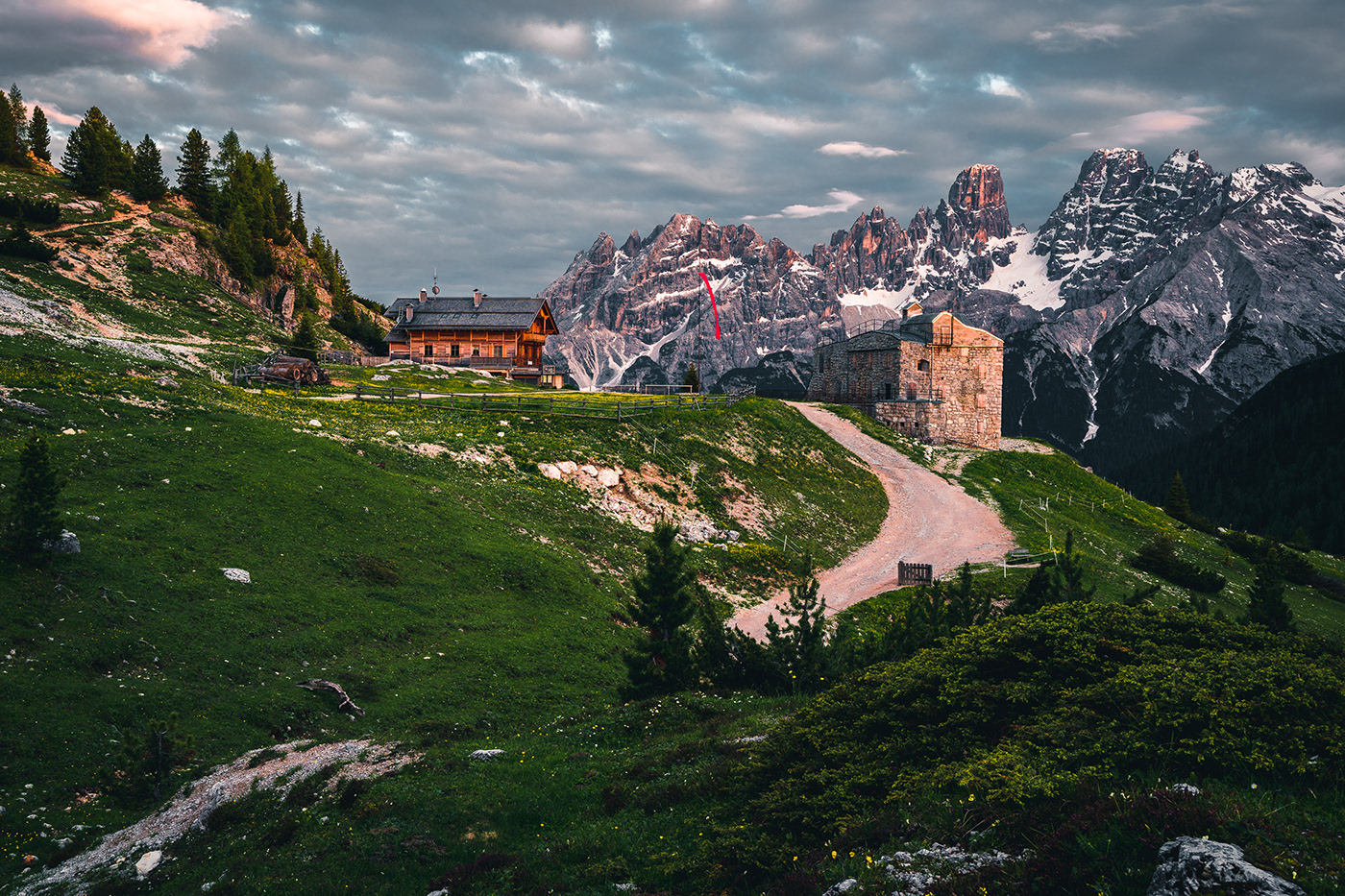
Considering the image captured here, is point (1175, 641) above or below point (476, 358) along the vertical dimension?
below

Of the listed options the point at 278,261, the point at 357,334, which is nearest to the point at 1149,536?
the point at 357,334

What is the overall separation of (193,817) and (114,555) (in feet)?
37.6

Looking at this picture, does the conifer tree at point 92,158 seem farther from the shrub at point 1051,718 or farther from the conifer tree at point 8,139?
the shrub at point 1051,718

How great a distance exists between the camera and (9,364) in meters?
32.8

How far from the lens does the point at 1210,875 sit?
5.84 metres

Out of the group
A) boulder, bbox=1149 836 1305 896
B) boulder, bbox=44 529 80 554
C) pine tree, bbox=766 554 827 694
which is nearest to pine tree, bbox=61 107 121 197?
boulder, bbox=44 529 80 554

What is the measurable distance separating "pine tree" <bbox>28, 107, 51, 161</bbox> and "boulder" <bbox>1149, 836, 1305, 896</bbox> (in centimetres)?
12458

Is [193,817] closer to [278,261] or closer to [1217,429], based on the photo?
[278,261]

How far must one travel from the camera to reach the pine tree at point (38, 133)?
8750cm

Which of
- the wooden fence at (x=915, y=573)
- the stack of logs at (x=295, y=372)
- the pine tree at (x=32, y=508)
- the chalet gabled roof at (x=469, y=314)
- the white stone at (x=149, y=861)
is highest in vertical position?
the chalet gabled roof at (x=469, y=314)

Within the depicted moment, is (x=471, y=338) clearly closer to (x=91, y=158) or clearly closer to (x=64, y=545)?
(x=91, y=158)

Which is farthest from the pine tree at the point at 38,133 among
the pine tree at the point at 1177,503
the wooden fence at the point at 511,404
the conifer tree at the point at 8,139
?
the pine tree at the point at 1177,503

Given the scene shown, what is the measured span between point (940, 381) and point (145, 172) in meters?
101

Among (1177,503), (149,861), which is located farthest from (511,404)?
(1177,503)
